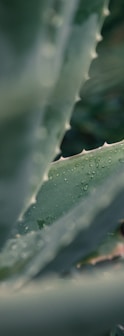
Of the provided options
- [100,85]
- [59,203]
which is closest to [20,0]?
[59,203]

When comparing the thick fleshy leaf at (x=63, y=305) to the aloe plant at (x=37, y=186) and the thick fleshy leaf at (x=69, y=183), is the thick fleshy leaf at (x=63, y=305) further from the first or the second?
the thick fleshy leaf at (x=69, y=183)

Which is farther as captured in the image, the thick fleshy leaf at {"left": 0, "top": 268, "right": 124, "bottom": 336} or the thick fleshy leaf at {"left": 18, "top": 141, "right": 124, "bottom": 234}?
the thick fleshy leaf at {"left": 18, "top": 141, "right": 124, "bottom": 234}

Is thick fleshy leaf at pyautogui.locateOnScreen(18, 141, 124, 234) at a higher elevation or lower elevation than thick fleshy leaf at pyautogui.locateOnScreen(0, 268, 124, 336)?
higher

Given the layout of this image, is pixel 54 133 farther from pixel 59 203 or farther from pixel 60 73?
pixel 59 203

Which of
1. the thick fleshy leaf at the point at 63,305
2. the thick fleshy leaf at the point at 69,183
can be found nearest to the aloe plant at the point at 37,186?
the thick fleshy leaf at the point at 63,305

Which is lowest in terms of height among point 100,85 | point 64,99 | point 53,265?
point 53,265

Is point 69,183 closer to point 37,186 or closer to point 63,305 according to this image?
point 37,186

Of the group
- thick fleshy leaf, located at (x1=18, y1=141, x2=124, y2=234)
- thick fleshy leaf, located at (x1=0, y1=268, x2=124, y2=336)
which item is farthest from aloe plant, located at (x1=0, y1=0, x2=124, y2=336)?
thick fleshy leaf, located at (x1=18, y1=141, x2=124, y2=234)

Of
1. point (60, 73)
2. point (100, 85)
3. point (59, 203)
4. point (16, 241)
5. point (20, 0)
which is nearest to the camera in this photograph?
point (20, 0)

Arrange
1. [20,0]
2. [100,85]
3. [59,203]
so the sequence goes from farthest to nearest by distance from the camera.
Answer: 1. [100,85]
2. [59,203]
3. [20,0]

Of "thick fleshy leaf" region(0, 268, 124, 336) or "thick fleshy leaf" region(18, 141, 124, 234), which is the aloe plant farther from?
"thick fleshy leaf" region(18, 141, 124, 234)
